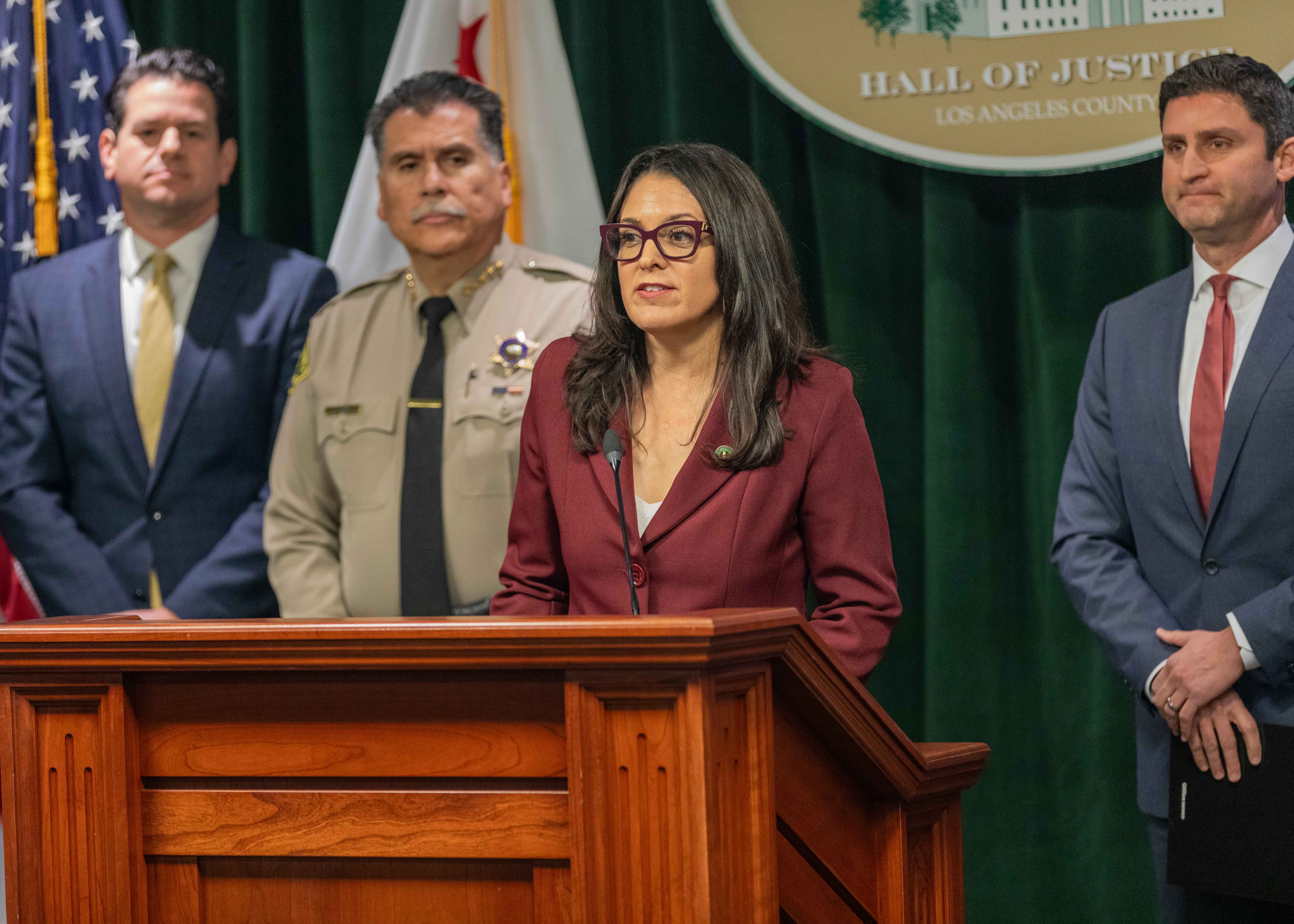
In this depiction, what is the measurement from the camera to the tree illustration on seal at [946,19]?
3.41 metres

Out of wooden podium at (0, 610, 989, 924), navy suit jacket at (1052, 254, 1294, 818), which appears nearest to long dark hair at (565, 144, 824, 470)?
wooden podium at (0, 610, 989, 924)

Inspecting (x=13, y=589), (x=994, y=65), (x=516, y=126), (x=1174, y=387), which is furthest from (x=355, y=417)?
(x=1174, y=387)

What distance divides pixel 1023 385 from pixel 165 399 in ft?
7.18

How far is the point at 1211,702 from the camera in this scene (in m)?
2.60

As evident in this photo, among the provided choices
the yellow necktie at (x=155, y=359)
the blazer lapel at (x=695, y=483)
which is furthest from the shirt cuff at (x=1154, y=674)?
the yellow necktie at (x=155, y=359)

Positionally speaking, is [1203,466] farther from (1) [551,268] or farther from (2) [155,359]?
(2) [155,359]

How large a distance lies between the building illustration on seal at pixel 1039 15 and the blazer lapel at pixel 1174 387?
0.72 m

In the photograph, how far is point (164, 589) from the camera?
3592 mm

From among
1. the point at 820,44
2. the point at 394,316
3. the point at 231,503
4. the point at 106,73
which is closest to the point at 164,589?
the point at 231,503

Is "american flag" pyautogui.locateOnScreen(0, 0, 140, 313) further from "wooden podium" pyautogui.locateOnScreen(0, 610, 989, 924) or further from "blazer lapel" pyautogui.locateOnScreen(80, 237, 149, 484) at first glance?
"wooden podium" pyautogui.locateOnScreen(0, 610, 989, 924)

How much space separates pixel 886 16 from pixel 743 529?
6.15 feet

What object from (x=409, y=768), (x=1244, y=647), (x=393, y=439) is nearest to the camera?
(x=409, y=768)

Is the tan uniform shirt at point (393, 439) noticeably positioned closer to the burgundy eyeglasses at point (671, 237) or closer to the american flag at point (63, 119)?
the american flag at point (63, 119)

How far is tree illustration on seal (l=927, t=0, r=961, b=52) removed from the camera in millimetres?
3412
